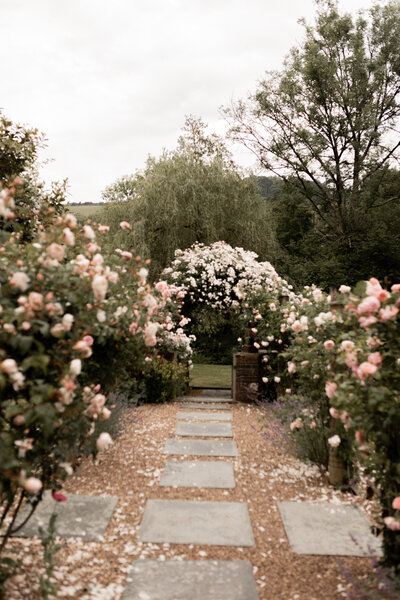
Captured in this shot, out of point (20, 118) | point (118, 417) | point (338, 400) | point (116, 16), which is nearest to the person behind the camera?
point (338, 400)

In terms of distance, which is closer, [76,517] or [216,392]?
[76,517]

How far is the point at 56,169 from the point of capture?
965 centimetres

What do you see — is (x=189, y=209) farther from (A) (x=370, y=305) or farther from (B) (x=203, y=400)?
(A) (x=370, y=305)

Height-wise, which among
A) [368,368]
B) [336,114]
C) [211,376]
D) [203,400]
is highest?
[336,114]

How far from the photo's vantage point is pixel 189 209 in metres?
11.4

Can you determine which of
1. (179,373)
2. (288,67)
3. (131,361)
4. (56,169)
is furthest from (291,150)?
(131,361)

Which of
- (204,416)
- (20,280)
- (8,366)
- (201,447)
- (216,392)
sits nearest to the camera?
(8,366)

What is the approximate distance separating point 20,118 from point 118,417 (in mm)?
4361

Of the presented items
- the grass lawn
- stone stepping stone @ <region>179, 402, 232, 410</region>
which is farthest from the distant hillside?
stone stepping stone @ <region>179, 402, 232, 410</region>

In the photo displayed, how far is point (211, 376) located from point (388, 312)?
8.88 meters

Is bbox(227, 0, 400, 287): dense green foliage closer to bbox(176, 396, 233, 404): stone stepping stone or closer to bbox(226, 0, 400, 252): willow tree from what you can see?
bbox(226, 0, 400, 252): willow tree

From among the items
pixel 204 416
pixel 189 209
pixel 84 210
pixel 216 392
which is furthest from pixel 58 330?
pixel 84 210

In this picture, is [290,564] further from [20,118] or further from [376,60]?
[376,60]

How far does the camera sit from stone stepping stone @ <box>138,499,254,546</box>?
2771mm
